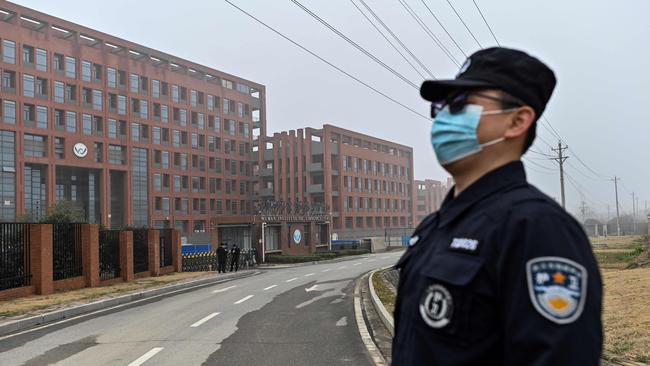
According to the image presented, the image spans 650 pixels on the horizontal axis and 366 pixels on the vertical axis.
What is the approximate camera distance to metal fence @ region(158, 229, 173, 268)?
2808cm

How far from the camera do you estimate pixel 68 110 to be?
2274 inches

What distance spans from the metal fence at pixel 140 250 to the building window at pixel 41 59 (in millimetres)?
38919

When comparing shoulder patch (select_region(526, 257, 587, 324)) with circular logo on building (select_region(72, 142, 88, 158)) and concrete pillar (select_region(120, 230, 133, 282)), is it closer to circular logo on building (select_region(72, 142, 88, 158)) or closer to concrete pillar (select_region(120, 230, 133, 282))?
concrete pillar (select_region(120, 230, 133, 282))

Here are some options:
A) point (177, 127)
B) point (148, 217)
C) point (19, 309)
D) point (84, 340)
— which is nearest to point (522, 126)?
point (84, 340)

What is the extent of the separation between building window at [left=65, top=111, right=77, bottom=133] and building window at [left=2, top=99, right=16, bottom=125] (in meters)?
5.56

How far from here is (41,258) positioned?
17.4 metres

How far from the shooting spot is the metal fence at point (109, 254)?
21.9 meters

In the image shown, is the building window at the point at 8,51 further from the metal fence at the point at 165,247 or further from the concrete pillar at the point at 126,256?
the concrete pillar at the point at 126,256

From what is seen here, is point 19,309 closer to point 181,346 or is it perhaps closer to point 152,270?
point 181,346

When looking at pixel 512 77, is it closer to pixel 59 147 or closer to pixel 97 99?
pixel 59 147

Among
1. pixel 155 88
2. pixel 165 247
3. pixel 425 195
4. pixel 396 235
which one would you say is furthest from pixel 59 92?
pixel 425 195

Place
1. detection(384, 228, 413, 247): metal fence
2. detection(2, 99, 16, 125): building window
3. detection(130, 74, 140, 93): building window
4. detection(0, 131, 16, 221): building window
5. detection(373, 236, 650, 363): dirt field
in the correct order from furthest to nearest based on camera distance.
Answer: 1. detection(384, 228, 413, 247): metal fence
2. detection(130, 74, 140, 93): building window
3. detection(2, 99, 16, 125): building window
4. detection(0, 131, 16, 221): building window
5. detection(373, 236, 650, 363): dirt field

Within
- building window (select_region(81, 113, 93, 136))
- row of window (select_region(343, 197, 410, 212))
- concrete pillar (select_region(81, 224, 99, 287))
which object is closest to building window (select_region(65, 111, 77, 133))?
building window (select_region(81, 113, 93, 136))

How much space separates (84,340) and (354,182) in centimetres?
6954
